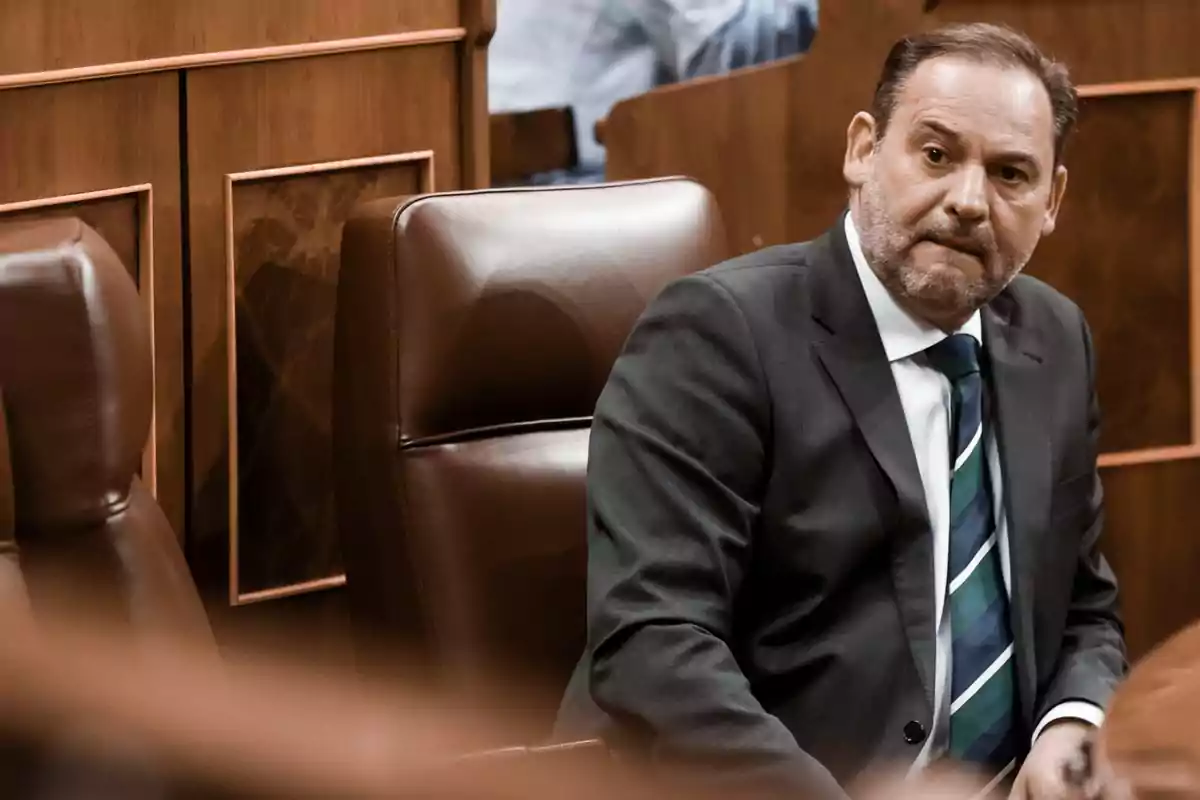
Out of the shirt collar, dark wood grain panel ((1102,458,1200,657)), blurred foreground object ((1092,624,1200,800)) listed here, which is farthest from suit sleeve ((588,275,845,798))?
dark wood grain panel ((1102,458,1200,657))

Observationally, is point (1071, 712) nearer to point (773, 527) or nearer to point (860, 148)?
point (773, 527)

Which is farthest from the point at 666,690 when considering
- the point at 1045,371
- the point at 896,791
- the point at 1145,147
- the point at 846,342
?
the point at 1145,147

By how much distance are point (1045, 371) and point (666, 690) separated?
1.52ft

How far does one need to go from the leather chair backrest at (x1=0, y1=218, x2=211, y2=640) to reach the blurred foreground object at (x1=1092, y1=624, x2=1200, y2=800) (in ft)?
3.57

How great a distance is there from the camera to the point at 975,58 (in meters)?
1.38

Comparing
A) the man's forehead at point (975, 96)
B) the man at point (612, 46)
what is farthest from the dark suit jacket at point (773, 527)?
the man at point (612, 46)

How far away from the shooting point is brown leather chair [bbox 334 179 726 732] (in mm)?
1514

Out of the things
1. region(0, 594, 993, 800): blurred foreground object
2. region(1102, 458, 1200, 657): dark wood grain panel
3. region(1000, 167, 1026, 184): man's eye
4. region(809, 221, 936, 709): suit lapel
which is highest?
region(1000, 167, 1026, 184): man's eye

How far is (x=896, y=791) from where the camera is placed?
0.78ft

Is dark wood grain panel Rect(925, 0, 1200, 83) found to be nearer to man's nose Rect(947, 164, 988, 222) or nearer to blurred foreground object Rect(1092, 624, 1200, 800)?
man's nose Rect(947, 164, 988, 222)

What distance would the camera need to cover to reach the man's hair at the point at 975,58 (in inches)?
54.7

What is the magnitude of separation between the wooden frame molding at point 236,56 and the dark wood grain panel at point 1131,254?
0.91 m

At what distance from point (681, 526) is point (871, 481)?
0.53 feet

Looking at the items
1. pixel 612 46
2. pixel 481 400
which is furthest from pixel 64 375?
pixel 612 46
